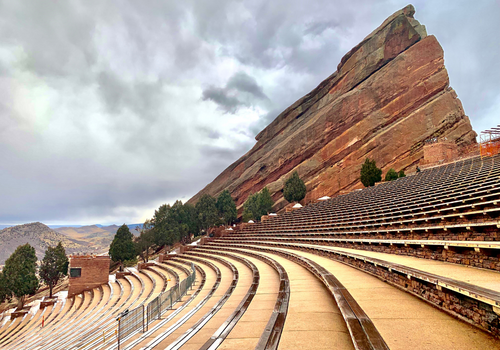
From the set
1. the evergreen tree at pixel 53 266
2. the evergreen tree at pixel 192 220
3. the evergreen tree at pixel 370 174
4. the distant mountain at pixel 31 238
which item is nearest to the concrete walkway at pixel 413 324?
the evergreen tree at pixel 370 174

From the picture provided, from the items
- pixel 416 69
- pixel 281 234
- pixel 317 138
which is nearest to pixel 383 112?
pixel 416 69

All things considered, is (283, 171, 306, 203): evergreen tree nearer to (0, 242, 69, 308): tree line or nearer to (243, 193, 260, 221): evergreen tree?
(243, 193, 260, 221): evergreen tree

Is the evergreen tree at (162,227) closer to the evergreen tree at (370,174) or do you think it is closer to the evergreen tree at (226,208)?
the evergreen tree at (226,208)

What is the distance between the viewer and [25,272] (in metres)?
36.6

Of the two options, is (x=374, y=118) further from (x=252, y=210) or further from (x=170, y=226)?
(x=170, y=226)

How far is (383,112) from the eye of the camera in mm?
54125

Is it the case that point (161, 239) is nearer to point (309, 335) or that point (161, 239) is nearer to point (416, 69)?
point (309, 335)

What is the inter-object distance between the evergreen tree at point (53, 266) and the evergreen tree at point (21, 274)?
1380mm

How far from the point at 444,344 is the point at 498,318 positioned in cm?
79

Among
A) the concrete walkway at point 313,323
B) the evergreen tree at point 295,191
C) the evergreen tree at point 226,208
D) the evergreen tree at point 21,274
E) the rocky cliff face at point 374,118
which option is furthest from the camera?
the evergreen tree at point 226,208

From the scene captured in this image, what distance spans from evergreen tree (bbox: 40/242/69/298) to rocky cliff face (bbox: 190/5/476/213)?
126 feet

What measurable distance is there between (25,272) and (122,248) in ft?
40.1

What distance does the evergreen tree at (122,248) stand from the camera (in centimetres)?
4259

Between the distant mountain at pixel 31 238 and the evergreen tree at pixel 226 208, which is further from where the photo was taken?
the distant mountain at pixel 31 238
